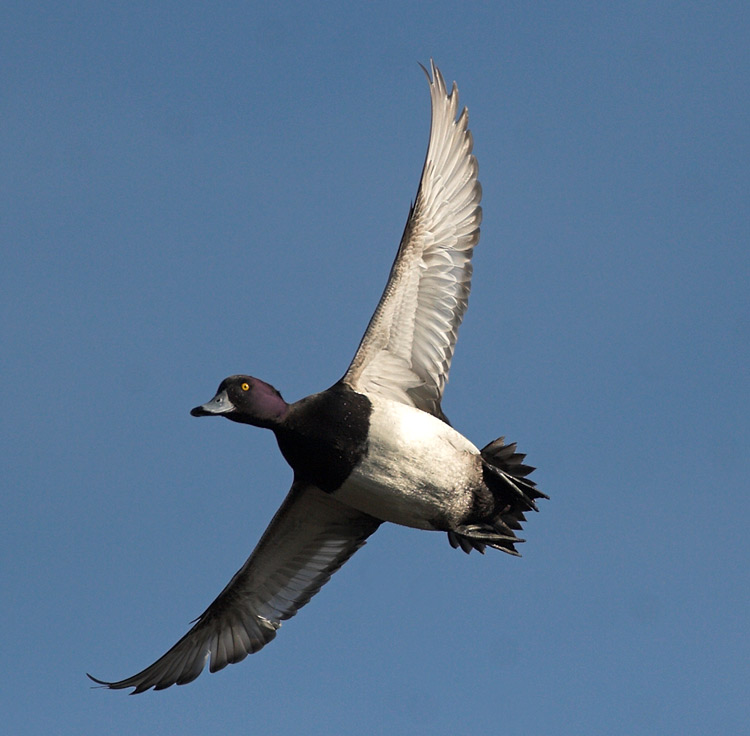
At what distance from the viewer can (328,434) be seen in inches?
344

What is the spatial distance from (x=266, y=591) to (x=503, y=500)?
2.25 metres

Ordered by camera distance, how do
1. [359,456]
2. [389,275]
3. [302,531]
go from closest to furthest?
[359,456], [389,275], [302,531]

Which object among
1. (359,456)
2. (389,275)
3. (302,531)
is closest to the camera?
(359,456)

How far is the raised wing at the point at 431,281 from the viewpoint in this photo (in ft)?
30.6

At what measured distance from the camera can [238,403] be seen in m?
9.04

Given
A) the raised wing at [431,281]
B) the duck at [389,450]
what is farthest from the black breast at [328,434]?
the raised wing at [431,281]

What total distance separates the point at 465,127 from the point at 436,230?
914 millimetres

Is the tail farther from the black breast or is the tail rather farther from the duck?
the black breast

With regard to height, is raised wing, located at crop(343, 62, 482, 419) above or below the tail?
above

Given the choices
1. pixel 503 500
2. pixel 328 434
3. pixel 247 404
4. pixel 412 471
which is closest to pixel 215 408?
pixel 247 404

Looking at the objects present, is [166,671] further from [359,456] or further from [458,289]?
[458,289]

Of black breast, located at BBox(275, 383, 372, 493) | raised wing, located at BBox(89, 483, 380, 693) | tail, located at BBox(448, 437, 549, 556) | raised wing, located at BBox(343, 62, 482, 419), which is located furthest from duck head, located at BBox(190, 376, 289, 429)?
tail, located at BBox(448, 437, 549, 556)

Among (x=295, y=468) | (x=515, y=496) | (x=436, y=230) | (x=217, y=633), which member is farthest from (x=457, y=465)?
(x=217, y=633)

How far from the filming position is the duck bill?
9078mm
